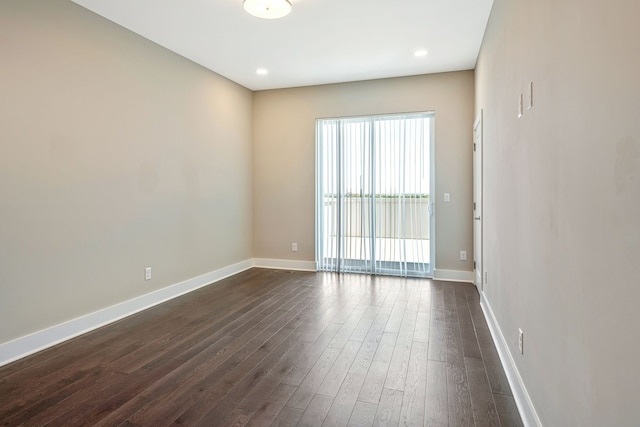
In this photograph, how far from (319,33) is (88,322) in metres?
3.50

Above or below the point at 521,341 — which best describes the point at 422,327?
below

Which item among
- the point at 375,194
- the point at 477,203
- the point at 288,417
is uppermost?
the point at 375,194

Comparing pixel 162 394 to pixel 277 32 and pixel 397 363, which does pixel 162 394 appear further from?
pixel 277 32

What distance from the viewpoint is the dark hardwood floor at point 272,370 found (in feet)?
6.41

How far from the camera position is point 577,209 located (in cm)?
124

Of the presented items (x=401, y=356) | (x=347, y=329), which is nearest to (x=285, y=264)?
(x=347, y=329)

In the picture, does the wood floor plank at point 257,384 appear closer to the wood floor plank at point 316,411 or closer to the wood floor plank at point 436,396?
the wood floor plank at point 316,411

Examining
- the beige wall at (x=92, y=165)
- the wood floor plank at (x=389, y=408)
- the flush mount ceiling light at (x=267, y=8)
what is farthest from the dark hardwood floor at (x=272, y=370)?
the flush mount ceiling light at (x=267, y=8)

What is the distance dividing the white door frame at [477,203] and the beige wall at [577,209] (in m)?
1.81

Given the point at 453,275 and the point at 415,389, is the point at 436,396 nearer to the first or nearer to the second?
the point at 415,389

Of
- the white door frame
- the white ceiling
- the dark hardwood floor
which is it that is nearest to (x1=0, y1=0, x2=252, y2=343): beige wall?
the white ceiling

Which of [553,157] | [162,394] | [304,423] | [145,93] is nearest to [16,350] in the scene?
[162,394]

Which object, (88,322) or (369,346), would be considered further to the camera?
(88,322)

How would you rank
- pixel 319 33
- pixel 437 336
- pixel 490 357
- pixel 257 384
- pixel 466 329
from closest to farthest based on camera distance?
pixel 257 384 → pixel 490 357 → pixel 437 336 → pixel 466 329 → pixel 319 33
